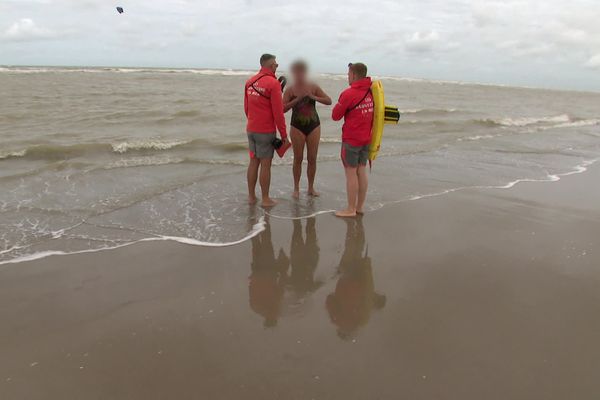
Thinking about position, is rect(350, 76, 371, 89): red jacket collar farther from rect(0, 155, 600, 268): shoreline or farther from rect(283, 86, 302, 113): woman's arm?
rect(0, 155, 600, 268): shoreline

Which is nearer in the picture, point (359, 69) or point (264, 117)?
point (359, 69)

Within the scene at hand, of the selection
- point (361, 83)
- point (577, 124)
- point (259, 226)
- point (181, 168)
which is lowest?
point (259, 226)

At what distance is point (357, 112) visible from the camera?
530cm

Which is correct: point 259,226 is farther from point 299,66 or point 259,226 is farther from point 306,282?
point 299,66

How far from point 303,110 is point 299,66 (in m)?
0.59

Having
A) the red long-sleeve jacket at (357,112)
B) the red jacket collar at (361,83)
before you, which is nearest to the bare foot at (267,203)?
the red long-sleeve jacket at (357,112)

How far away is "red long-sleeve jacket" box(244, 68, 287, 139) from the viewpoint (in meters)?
5.46

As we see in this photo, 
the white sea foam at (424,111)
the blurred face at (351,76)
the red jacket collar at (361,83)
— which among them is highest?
the blurred face at (351,76)

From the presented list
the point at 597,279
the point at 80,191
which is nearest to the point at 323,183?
the point at 80,191

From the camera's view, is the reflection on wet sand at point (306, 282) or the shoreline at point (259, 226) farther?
the shoreline at point (259, 226)

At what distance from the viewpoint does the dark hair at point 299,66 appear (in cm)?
A: 572

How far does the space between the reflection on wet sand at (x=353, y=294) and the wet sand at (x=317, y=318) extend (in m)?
0.02

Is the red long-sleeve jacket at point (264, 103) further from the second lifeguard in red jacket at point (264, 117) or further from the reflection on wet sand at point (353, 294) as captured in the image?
the reflection on wet sand at point (353, 294)

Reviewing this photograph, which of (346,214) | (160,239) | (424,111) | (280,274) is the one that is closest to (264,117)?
(346,214)
